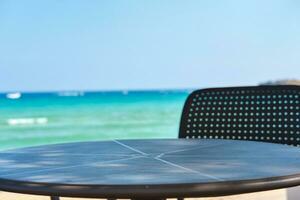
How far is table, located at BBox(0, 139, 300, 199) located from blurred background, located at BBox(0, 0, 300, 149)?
72.5 feet

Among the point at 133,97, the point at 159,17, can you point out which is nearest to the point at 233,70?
the point at 159,17

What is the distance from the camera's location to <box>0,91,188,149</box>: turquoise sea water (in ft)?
62.0

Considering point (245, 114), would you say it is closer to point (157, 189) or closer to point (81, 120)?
point (157, 189)

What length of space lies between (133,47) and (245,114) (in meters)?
27.5

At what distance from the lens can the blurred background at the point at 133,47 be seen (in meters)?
26.0

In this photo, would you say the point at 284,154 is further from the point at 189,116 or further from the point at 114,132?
the point at 114,132

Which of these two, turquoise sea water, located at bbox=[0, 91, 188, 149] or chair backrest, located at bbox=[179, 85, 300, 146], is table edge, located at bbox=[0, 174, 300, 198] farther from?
turquoise sea water, located at bbox=[0, 91, 188, 149]

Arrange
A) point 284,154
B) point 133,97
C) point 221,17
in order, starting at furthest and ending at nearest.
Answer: point 133,97 → point 221,17 → point 284,154

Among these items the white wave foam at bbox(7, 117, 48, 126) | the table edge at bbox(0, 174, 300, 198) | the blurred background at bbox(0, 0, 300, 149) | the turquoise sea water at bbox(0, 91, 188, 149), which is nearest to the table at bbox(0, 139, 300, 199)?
the table edge at bbox(0, 174, 300, 198)

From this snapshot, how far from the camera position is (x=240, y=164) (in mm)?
1190

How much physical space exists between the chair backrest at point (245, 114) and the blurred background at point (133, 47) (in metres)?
21.2

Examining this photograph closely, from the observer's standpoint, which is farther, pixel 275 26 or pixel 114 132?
pixel 275 26

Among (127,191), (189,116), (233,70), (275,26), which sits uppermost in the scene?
(275,26)

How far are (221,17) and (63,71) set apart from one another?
9.14m
